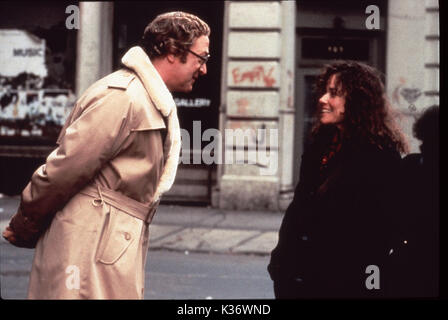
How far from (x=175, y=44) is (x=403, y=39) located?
457 inches

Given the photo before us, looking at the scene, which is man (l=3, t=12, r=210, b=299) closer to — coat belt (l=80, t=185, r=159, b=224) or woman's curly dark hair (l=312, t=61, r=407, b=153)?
coat belt (l=80, t=185, r=159, b=224)

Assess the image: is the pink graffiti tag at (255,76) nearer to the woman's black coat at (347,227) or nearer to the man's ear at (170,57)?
the woman's black coat at (347,227)

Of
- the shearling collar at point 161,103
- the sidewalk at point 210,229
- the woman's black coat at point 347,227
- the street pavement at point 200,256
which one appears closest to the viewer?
the shearling collar at point 161,103

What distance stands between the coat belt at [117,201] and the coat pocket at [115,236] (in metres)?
0.02

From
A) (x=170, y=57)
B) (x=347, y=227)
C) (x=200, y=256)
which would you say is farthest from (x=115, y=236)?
(x=200, y=256)

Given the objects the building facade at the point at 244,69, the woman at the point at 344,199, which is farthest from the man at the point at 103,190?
the building facade at the point at 244,69

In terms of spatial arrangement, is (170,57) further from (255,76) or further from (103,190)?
(255,76)

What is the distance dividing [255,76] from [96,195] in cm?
1156

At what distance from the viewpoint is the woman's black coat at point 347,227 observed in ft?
11.2

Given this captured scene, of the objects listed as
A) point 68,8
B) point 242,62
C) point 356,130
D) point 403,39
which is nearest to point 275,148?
point 242,62

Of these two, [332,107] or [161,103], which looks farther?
[332,107]

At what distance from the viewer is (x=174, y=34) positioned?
315 cm

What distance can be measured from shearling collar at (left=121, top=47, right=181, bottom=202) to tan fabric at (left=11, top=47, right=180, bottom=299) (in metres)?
0.03

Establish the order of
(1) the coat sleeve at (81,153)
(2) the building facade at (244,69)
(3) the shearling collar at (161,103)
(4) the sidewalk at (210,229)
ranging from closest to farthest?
(1) the coat sleeve at (81,153)
(3) the shearling collar at (161,103)
(4) the sidewalk at (210,229)
(2) the building facade at (244,69)
